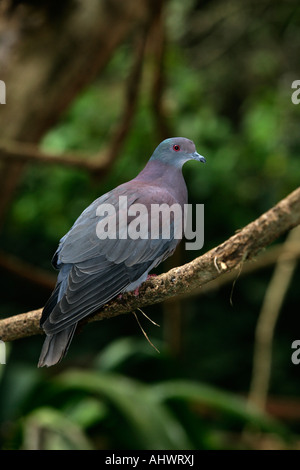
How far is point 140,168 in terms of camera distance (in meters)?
2.55

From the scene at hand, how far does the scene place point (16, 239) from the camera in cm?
400

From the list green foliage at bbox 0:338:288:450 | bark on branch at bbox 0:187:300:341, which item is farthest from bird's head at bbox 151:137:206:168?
green foliage at bbox 0:338:288:450

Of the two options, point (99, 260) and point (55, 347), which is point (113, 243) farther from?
point (55, 347)

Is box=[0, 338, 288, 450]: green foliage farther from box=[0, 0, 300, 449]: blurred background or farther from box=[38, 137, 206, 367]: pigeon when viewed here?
box=[38, 137, 206, 367]: pigeon

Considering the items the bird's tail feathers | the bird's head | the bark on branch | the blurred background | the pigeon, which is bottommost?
the bird's tail feathers

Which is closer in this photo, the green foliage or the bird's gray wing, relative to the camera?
the bird's gray wing

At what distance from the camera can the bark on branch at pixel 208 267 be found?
2.25ft

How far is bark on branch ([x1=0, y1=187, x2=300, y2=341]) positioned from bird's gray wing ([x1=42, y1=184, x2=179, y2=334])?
0.13 feet

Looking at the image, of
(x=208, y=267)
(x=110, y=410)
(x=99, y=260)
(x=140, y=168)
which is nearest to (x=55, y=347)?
(x=99, y=260)

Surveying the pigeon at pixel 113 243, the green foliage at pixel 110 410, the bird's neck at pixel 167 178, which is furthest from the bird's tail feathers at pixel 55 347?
the green foliage at pixel 110 410

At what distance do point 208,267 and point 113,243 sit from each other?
21 centimetres

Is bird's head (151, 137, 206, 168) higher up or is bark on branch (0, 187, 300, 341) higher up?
bird's head (151, 137, 206, 168)

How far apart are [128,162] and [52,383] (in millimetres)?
1102

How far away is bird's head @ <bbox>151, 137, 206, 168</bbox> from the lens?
917 millimetres
